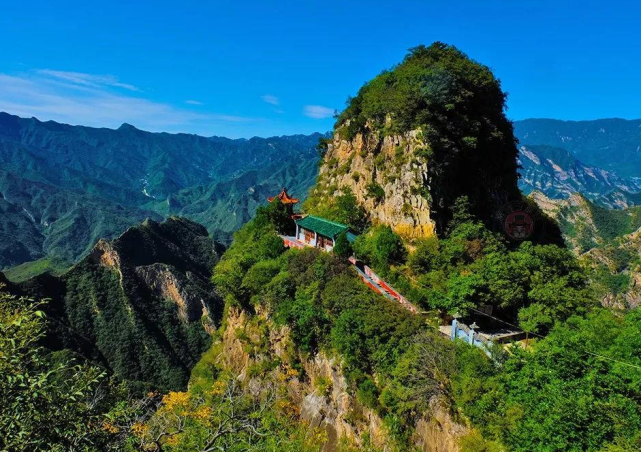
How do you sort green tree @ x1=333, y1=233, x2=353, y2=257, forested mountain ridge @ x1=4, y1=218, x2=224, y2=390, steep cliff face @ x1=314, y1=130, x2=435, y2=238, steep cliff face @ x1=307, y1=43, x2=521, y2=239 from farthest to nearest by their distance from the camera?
forested mountain ridge @ x1=4, y1=218, x2=224, y2=390 < steep cliff face @ x1=307, y1=43, x2=521, y2=239 < green tree @ x1=333, y1=233, x2=353, y2=257 < steep cliff face @ x1=314, y1=130, x2=435, y2=238

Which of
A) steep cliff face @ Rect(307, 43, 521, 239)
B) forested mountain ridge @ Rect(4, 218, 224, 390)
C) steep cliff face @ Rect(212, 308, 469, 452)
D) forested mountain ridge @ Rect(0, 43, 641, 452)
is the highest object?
steep cliff face @ Rect(307, 43, 521, 239)

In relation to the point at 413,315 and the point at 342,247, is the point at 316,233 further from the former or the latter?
the point at 413,315

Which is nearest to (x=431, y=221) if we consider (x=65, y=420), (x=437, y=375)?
(x=437, y=375)

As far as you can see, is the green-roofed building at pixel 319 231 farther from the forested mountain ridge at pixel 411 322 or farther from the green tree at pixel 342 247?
the forested mountain ridge at pixel 411 322

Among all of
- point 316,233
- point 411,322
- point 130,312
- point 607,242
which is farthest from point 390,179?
point 607,242

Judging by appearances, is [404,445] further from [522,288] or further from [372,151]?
[372,151]

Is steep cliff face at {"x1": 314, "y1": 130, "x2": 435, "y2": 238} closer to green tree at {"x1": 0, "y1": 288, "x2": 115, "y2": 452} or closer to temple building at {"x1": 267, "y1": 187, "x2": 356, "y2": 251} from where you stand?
temple building at {"x1": 267, "y1": 187, "x2": 356, "y2": 251}

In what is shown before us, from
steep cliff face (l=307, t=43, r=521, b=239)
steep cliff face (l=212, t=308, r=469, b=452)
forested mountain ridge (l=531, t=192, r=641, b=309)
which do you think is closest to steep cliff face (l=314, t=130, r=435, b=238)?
steep cliff face (l=307, t=43, r=521, b=239)
